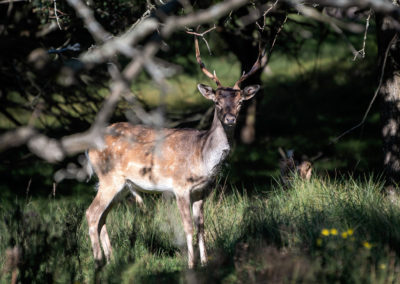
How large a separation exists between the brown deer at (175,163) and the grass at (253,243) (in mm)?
204

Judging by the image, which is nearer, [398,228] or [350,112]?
[398,228]

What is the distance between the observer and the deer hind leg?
234 inches

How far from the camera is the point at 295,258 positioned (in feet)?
13.4

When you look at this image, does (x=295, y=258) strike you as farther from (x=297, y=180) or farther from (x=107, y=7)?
(x=107, y=7)

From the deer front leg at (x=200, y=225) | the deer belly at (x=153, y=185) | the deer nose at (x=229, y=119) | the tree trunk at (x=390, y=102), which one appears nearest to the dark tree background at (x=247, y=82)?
the tree trunk at (x=390, y=102)

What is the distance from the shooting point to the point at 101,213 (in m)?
6.09

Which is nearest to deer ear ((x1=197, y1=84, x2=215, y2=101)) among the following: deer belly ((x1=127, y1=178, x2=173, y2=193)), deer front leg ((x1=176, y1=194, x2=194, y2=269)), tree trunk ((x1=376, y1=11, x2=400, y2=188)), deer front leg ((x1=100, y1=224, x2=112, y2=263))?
deer belly ((x1=127, y1=178, x2=173, y2=193))

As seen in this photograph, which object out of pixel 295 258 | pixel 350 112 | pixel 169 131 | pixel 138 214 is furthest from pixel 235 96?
pixel 350 112

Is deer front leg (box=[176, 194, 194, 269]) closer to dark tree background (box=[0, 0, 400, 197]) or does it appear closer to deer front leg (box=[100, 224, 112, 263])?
deer front leg (box=[100, 224, 112, 263])

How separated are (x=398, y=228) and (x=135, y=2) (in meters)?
5.00

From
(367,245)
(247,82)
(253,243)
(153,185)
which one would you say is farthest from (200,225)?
(247,82)

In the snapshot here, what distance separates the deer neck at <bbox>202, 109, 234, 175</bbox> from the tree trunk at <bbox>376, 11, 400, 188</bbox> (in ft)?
6.31

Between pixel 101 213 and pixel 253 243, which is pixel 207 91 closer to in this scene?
pixel 101 213

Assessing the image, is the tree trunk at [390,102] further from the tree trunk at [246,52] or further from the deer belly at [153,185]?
the tree trunk at [246,52]
